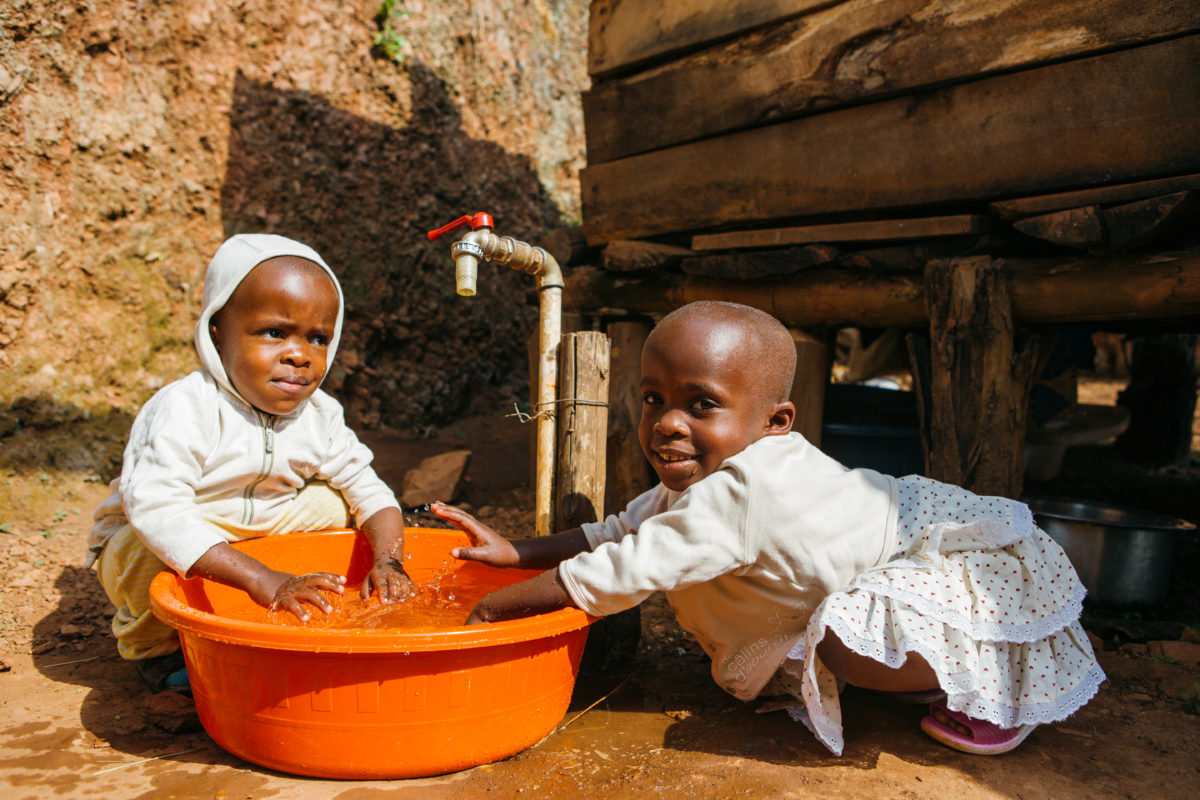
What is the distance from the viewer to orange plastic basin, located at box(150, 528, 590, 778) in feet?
5.07

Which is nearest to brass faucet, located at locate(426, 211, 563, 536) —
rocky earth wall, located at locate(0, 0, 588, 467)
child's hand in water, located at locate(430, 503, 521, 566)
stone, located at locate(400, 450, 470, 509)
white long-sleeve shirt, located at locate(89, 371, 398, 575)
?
child's hand in water, located at locate(430, 503, 521, 566)

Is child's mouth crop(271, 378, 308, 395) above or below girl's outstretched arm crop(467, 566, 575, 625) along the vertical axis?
above

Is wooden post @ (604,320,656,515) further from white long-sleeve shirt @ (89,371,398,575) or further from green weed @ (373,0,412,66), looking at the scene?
green weed @ (373,0,412,66)

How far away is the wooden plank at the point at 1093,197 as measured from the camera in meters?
2.35

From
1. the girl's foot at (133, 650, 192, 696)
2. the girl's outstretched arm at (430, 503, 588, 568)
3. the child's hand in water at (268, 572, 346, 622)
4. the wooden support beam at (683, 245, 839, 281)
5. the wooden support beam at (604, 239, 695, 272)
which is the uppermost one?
the wooden support beam at (604, 239, 695, 272)

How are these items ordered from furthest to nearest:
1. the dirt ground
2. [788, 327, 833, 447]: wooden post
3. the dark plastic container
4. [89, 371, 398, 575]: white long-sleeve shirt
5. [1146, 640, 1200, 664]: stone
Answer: the dark plastic container
[788, 327, 833, 447]: wooden post
[1146, 640, 1200, 664]: stone
[89, 371, 398, 575]: white long-sleeve shirt
the dirt ground

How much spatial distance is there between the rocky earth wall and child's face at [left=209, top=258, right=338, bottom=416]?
2012mm

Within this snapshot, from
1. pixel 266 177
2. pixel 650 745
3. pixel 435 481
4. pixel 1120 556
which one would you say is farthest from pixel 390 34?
pixel 1120 556

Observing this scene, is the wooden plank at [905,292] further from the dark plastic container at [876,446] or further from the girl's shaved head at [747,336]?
the girl's shaved head at [747,336]

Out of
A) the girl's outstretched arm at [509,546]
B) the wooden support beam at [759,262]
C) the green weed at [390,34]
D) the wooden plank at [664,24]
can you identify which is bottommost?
the girl's outstretched arm at [509,546]

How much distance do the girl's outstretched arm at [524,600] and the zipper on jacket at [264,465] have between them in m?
0.84

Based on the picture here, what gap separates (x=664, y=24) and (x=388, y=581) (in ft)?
8.77

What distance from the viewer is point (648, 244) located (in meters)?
3.61

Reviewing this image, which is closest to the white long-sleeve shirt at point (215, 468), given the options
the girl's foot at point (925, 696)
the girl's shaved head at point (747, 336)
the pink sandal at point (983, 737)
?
the girl's shaved head at point (747, 336)
